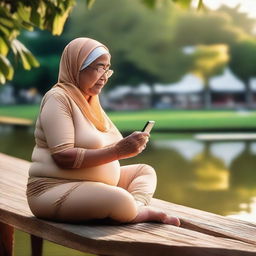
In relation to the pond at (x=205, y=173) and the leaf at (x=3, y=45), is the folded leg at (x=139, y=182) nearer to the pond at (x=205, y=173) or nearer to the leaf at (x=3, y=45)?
the leaf at (x=3, y=45)

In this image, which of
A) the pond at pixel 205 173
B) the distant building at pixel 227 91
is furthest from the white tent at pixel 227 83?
the pond at pixel 205 173

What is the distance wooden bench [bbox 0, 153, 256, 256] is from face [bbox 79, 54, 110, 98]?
524 mm

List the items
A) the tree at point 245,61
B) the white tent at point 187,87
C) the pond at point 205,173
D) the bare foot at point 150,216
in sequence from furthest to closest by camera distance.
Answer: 1. the white tent at point 187,87
2. the tree at point 245,61
3. the pond at point 205,173
4. the bare foot at point 150,216

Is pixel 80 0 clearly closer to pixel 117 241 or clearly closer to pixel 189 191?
pixel 189 191

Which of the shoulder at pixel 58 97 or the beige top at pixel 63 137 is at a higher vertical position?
the shoulder at pixel 58 97

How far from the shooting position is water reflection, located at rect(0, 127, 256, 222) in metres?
7.57

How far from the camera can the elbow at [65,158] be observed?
9.84 feet

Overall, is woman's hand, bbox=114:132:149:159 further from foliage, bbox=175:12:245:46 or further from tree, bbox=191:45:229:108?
foliage, bbox=175:12:245:46

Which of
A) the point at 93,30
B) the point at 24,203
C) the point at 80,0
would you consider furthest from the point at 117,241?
the point at 80,0

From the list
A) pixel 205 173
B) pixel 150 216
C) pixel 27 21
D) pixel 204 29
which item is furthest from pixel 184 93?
pixel 150 216

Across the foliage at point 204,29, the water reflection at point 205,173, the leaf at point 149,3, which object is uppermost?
the foliage at point 204,29

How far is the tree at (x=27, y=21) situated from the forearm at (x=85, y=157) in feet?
4.06

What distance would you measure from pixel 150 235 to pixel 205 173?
7523 mm

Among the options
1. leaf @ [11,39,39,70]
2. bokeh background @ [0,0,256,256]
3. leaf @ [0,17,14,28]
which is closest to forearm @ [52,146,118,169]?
leaf @ [0,17,14,28]
